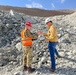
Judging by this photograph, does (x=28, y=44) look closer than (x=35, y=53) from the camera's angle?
Yes

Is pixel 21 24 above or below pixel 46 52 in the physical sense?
above

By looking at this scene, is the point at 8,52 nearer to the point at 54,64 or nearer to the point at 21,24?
the point at 54,64

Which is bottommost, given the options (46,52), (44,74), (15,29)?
(44,74)

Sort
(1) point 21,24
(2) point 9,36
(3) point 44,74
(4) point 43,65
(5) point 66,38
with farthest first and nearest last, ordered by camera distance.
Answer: (1) point 21,24, (2) point 9,36, (5) point 66,38, (4) point 43,65, (3) point 44,74

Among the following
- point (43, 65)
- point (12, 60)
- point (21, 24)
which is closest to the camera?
point (43, 65)

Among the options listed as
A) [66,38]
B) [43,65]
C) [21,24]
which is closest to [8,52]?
[43,65]

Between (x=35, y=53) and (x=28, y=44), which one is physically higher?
(x=28, y=44)

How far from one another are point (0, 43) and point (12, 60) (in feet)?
6.67

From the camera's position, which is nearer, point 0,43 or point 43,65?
point 43,65

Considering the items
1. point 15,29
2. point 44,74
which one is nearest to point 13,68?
point 44,74

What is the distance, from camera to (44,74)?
28.1 ft

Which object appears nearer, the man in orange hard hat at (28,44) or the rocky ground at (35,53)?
the man in orange hard hat at (28,44)

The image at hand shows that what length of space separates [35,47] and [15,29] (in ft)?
9.22

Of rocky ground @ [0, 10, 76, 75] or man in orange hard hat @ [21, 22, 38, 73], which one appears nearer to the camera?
man in orange hard hat @ [21, 22, 38, 73]
